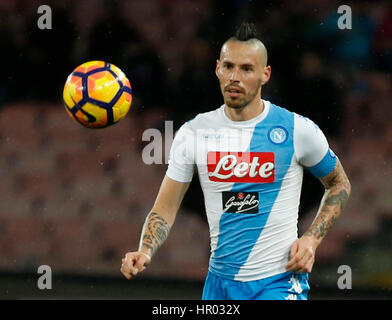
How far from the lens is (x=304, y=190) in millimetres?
6668

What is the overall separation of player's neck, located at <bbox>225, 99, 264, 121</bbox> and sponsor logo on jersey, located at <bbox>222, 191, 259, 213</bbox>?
0.41m

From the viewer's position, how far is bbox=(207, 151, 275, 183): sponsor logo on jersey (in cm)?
364

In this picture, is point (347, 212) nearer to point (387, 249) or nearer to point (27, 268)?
point (387, 249)

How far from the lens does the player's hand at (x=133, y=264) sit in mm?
3148

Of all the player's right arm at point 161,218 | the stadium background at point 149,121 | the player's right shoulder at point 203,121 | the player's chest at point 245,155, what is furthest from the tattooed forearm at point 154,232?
the stadium background at point 149,121

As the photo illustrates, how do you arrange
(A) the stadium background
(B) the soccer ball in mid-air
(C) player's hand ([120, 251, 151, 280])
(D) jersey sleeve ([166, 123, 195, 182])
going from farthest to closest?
(A) the stadium background → (B) the soccer ball in mid-air → (D) jersey sleeve ([166, 123, 195, 182]) → (C) player's hand ([120, 251, 151, 280])

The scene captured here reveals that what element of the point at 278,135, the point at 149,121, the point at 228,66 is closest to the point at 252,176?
the point at 278,135

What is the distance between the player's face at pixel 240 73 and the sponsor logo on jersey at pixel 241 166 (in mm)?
266

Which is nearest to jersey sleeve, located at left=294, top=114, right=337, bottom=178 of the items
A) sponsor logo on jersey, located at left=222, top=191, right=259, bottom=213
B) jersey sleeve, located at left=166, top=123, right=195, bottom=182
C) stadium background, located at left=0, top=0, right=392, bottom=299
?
sponsor logo on jersey, located at left=222, top=191, right=259, bottom=213

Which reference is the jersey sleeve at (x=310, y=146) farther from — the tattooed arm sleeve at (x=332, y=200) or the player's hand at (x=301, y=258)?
the player's hand at (x=301, y=258)

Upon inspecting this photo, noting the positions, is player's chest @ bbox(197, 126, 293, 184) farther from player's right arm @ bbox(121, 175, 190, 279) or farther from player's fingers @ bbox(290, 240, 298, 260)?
player's fingers @ bbox(290, 240, 298, 260)

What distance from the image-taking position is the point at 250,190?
11.9 feet

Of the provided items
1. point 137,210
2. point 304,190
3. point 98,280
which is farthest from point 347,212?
point 98,280

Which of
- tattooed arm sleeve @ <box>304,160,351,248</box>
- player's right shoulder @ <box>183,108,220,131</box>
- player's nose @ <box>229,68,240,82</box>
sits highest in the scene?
player's nose @ <box>229,68,240,82</box>
